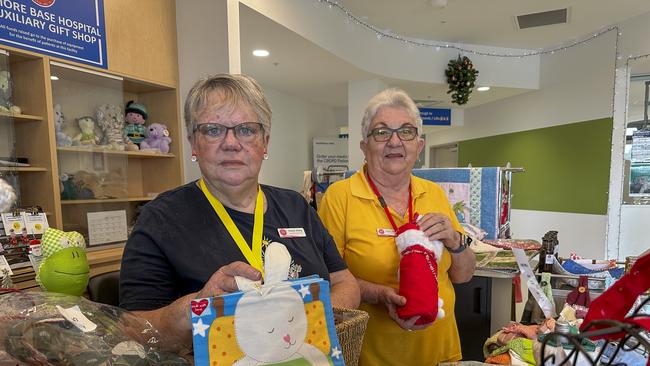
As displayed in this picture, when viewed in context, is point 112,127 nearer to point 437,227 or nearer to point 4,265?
point 4,265

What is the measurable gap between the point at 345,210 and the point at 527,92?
6.14m

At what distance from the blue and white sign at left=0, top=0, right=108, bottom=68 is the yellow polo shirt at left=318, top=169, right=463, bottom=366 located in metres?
1.96

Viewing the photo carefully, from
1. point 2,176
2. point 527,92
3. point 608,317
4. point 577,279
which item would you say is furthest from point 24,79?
point 527,92

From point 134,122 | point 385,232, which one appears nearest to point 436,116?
point 134,122

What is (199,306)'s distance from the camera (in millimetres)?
617

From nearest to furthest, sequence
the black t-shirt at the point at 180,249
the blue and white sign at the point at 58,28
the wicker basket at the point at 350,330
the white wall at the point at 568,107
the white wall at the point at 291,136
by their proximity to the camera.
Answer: the wicker basket at the point at 350,330, the black t-shirt at the point at 180,249, the blue and white sign at the point at 58,28, the white wall at the point at 568,107, the white wall at the point at 291,136

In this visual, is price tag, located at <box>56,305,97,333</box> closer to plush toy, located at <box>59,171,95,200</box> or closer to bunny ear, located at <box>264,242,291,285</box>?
bunny ear, located at <box>264,242,291,285</box>

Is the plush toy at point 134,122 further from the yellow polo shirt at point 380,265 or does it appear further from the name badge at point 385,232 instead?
the name badge at point 385,232

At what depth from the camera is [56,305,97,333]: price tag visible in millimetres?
607

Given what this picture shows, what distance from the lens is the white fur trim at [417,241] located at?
4.06 feet

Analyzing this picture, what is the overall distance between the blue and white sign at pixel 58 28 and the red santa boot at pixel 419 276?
7.61 feet

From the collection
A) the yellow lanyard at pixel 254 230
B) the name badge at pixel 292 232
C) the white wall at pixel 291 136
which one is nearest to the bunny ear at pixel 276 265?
the yellow lanyard at pixel 254 230

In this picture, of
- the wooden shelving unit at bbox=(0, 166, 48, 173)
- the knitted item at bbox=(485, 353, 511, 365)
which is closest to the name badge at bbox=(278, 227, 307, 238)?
the knitted item at bbox=(485, 353, 511, 365)

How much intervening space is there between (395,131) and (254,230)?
72 cm
